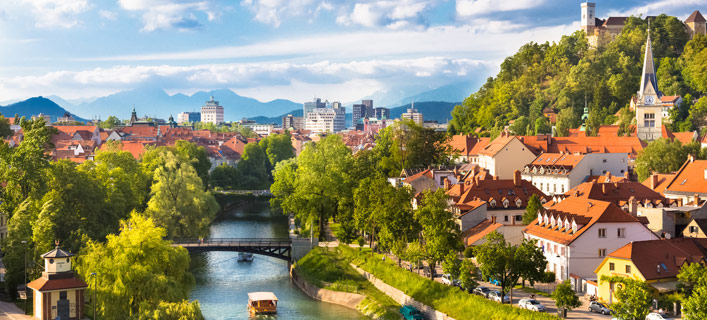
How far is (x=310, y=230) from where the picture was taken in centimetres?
Result: 7350

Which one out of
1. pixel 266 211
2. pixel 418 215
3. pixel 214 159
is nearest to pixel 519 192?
pixel 418 215

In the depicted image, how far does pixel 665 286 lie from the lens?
42.4 metres

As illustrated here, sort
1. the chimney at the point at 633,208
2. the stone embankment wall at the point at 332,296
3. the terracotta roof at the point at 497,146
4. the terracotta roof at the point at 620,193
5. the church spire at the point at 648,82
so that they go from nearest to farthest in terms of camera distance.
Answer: the chimney at the point at 633,208, the stone embankment wall at the point at 332,296, the terracotta roof at the point at 620,193, the terracotta roof at the point at 497,146, the church spire at the point at 648,82

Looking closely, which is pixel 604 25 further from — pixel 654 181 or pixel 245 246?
pixel 245 246

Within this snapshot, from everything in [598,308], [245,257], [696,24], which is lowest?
[245,257]

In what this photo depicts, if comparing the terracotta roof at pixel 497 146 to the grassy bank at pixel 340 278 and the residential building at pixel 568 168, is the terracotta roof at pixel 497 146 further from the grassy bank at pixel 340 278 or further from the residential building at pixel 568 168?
the grassy bank at pixel 340 278

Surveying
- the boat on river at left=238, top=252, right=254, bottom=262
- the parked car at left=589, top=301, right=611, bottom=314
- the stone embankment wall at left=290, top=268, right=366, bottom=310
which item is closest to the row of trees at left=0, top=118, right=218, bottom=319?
the boat on river at left=238, top=252, right=254, bottom=262

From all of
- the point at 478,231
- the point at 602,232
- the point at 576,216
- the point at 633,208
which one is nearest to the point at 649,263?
the point at 602,232

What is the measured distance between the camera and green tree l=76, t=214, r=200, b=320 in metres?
42.3

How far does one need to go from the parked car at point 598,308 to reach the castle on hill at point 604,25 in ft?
333

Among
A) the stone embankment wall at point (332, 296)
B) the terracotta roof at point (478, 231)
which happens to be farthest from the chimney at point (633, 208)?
the stone embankment wall at point (332, 296)

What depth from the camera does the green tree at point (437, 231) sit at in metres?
50.4

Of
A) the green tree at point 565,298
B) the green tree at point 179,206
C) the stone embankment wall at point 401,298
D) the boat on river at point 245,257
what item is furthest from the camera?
the boat on river at point 245,257

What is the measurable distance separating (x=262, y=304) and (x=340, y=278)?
8150 mm
